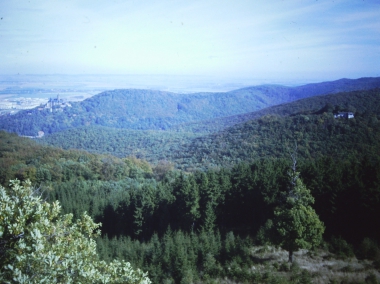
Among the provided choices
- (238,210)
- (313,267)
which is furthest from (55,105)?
(313,267)

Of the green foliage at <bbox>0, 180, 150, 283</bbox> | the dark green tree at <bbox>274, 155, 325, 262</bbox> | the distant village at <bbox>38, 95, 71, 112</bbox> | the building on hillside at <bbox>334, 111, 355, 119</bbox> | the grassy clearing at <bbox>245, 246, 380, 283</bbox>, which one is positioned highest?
the distant village at <bbox>38, 95, 71, 112</bbox>

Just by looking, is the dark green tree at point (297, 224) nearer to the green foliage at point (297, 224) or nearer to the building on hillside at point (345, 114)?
the green foliage at point (297, 224)

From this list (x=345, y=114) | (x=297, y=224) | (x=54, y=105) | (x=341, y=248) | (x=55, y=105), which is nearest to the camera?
(x=297, y=224)

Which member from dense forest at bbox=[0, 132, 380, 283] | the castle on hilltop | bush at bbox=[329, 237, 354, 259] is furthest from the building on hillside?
the castle on hilltop

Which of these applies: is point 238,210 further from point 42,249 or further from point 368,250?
point 42,249

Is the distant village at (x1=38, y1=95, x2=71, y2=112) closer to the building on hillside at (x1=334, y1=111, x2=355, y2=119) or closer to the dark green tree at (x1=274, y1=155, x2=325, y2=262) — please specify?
the building on hillside at (x1=334, y1=111, x2=355, y2=119)

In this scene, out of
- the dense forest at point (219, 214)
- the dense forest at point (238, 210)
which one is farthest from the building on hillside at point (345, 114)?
the dense forest at point (219, 214)

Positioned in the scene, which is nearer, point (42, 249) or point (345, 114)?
point (42, 249)

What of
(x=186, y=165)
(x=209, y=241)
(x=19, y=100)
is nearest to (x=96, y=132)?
(x=19, y=100)
